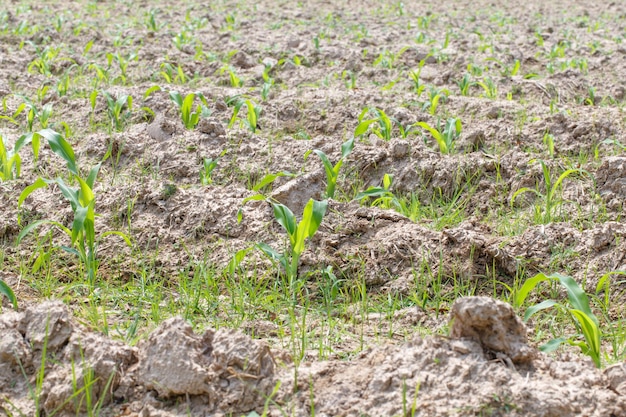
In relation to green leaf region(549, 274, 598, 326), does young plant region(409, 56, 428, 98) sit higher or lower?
lower

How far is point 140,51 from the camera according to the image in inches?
227

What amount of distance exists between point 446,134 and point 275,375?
81.6 inches

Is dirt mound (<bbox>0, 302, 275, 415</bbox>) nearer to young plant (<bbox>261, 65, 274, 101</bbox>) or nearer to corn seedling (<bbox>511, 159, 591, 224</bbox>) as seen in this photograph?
corn seedling (<bbox>511, 159, 591, 224</bbox>)

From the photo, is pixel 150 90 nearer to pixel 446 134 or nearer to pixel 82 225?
pixel 446 134

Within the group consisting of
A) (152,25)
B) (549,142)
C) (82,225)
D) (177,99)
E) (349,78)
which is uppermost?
(82,225)

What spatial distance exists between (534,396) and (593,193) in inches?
66.8

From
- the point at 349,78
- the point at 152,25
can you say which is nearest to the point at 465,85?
the point at 349,78

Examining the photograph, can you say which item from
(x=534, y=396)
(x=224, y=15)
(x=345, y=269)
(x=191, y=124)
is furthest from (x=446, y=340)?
(x=224, y=15)

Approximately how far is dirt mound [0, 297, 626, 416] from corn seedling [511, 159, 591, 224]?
4.02ft

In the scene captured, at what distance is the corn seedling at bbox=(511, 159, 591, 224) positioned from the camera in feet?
9.43

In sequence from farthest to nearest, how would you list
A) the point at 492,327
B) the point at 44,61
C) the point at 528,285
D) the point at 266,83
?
the point at 44,61 < the point at 266,83 < the point at 528,285 < the point at 492,327

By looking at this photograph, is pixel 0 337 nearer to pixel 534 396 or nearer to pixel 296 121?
pixel 534 396

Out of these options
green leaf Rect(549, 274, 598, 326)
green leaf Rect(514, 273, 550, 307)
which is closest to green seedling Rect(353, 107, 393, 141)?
green leaf Rect(514, 273, 550, 307)

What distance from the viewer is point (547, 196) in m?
2.92
